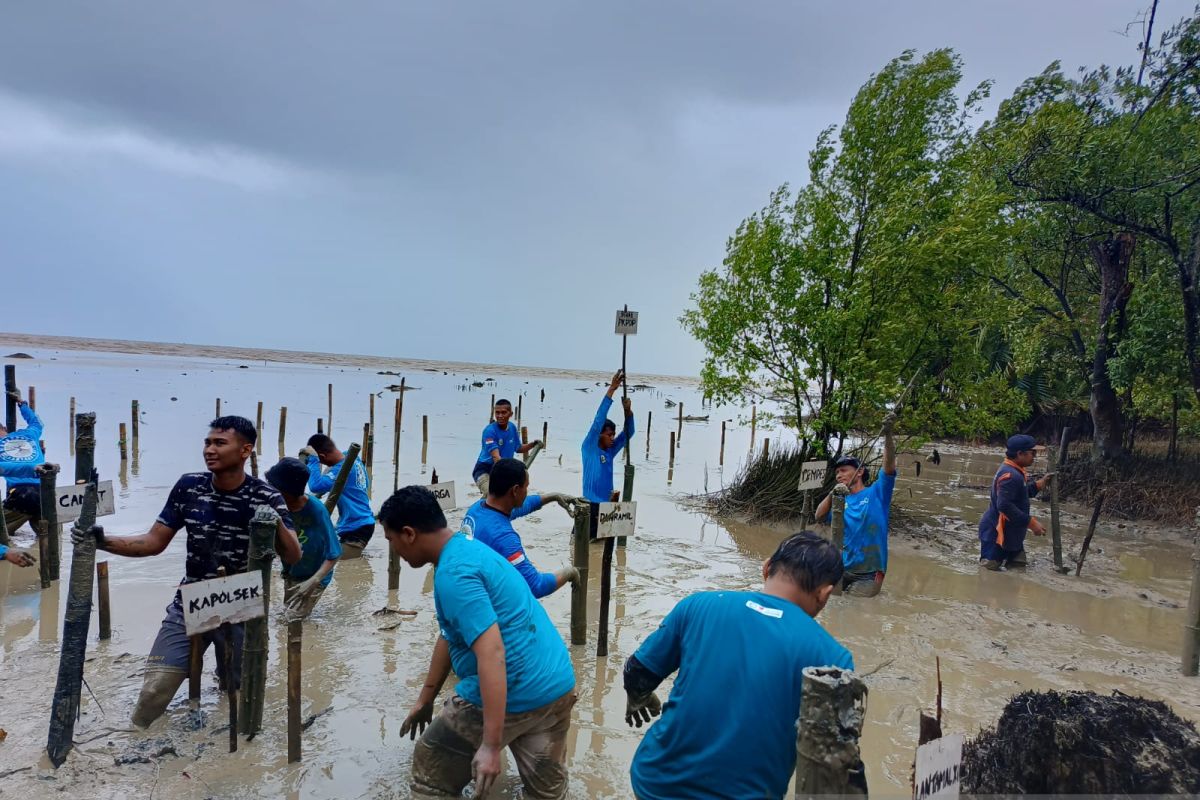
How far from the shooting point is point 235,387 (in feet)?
124

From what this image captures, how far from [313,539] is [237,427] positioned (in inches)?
75.4

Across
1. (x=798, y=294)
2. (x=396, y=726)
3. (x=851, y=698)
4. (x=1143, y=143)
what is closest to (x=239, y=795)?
(x=396, y=726)

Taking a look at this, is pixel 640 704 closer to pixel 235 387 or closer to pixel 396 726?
pixel 396 726

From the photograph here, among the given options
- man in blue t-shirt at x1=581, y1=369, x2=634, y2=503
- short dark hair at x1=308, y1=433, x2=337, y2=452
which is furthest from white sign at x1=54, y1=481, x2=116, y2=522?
man in blue t-shirt at x1=581, y1=369, x2=634, y2=503

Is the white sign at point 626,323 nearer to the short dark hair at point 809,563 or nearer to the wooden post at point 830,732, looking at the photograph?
the short dark hair at point 809,563

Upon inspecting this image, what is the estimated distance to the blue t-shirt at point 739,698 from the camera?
1.98 metres

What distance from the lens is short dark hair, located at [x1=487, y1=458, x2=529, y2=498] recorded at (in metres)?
3.77

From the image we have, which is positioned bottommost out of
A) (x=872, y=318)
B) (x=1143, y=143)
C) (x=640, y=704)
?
(x=640, y=704)

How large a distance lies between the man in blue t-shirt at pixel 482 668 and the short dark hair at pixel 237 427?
1.45 metres

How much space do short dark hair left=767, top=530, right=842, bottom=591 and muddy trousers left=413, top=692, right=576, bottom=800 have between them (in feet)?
4.78

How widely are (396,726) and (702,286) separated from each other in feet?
28.6

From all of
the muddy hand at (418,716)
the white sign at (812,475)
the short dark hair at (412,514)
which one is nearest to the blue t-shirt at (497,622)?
the short dark hair at (412,514)

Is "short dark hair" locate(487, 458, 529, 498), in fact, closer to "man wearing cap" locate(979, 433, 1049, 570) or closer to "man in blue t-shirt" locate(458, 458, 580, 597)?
"man in blue t-shirt" locate(458, 458, 580, 597)

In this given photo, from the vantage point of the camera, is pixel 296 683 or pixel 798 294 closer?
pixel 296 683
